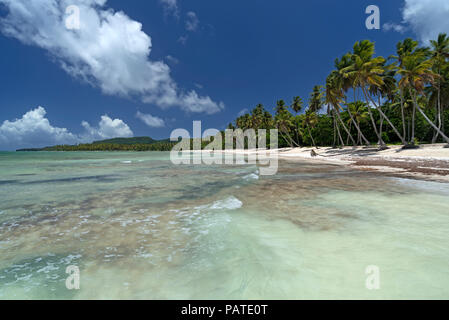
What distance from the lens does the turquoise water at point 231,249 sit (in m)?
2.72

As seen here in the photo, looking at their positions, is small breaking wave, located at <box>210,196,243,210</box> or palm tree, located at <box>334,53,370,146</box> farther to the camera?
palm tree, located at <box>334,53,370,146</box>

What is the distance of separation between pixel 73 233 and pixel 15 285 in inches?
73.9

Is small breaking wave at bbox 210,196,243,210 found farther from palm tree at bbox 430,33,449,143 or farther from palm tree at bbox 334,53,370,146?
palm tree at bbox 430,33,449,143

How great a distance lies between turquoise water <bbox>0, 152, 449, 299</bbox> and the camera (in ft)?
8.92

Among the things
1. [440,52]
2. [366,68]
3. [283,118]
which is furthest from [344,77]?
[283,118]

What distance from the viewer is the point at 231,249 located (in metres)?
3.94
